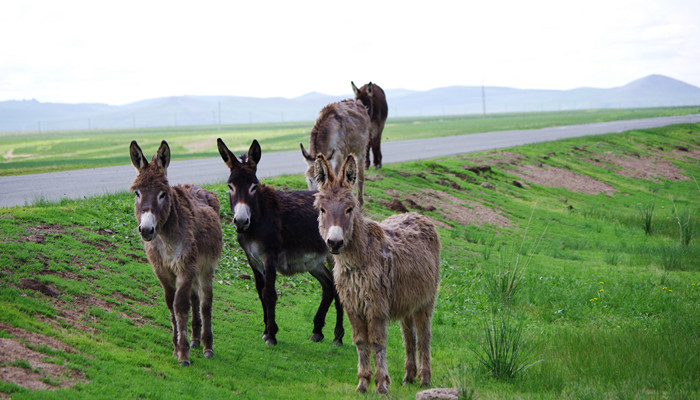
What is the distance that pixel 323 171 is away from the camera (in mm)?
7652

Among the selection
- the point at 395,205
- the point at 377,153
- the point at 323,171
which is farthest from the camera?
the point at 377,153

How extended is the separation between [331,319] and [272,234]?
8.80ft

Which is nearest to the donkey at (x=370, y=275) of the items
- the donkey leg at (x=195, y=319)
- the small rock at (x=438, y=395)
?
the small rock at (x=438, y=395)

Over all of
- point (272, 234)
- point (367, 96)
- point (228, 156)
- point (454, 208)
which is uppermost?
point (367, 96)

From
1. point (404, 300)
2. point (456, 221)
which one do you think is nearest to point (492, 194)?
point (456, 221)

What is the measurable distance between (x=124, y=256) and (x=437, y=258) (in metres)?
5.69

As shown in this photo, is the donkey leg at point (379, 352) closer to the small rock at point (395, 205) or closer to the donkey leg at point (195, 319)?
the donkey leg at point (195, 319)

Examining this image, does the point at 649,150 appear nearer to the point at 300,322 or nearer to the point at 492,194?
the point at 492,194

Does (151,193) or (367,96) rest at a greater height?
(367,96)

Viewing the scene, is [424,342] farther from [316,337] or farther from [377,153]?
[377,153]

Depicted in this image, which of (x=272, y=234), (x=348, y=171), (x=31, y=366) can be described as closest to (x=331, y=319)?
(x=272, y=234)

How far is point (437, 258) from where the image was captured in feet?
28.7

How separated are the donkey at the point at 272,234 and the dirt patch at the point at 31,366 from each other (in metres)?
2.96

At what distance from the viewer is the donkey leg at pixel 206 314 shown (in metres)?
8.36
